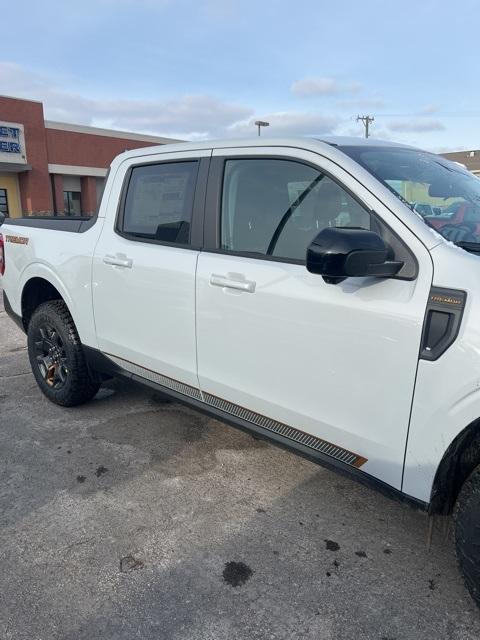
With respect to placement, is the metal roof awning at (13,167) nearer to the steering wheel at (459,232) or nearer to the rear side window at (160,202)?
the rear side window at (160,202)

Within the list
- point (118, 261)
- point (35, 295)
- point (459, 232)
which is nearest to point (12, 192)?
point (35, 295)

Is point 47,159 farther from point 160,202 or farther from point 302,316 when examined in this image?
point 302,316

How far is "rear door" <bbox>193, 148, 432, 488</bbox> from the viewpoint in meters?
2.07

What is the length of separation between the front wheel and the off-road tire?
2812 mm

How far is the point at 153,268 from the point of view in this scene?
307 cm

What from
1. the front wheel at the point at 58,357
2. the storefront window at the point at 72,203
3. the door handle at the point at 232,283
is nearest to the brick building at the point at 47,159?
the storefront window at the point at 72,203

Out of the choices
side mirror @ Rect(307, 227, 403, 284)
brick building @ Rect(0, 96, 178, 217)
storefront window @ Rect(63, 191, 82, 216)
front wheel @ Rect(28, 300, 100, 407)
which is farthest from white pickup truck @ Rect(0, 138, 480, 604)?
storefront window @ Rect(63, 191, 82, 216)

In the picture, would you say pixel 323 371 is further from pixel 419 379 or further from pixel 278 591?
pixel 278 591

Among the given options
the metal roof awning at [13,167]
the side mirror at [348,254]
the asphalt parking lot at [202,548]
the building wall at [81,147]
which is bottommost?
the asphalt parking lot at [202,548]

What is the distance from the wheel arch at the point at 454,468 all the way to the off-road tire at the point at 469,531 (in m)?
0.06

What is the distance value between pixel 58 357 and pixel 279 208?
7.92 feet

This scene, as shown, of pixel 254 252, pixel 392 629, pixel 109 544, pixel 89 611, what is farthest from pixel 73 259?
pixel 392 629

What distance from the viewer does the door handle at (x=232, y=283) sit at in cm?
255

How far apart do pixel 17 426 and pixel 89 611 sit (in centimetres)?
206
